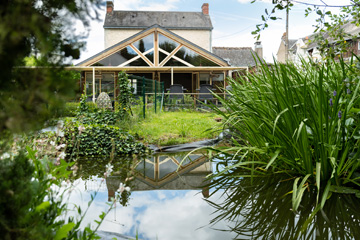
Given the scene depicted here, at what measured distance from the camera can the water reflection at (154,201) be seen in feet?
7.83

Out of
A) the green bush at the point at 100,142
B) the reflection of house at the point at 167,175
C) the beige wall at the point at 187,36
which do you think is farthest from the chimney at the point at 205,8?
the reflection of house at the point at 167,175

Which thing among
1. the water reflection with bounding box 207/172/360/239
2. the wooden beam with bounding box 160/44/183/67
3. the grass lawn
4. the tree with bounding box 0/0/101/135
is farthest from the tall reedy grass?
the wooden beam with bounding box 160/44/183/67

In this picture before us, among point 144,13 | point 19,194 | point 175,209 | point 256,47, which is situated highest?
point 144,13

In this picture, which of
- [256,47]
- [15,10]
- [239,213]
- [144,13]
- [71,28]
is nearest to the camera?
[15,10]

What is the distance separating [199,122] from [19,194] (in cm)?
795

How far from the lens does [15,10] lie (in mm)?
902

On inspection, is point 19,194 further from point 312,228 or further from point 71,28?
point 312,228

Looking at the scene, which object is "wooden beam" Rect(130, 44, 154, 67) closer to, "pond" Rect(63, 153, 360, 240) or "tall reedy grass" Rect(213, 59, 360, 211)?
"pond" Rect(63, 153, 360, 240)

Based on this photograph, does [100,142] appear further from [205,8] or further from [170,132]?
[205,8]

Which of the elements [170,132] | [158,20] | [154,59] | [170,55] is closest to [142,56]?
[154,59]

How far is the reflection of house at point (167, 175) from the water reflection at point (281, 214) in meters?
0.50

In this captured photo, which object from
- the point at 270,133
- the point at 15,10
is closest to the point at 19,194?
the point at 15,10

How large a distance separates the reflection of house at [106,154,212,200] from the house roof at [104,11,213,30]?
24585 mm

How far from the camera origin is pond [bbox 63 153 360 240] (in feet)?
7.48
